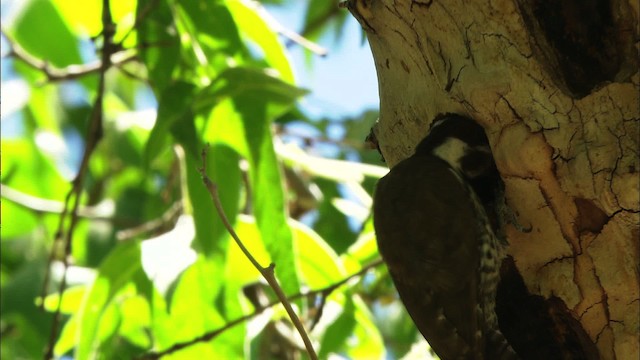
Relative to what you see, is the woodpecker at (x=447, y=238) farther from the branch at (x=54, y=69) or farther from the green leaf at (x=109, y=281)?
the branch at (x=54, y=69)

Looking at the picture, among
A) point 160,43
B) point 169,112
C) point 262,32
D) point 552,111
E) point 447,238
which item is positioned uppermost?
point 262,32

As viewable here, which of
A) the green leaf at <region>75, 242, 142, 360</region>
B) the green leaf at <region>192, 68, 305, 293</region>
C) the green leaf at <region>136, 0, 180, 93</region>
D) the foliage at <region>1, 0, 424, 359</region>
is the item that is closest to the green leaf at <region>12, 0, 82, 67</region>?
the foliage at <region>1, 0, 424, 359</region>

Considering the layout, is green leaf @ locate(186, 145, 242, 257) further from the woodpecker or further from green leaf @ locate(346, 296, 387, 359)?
the woodpecker

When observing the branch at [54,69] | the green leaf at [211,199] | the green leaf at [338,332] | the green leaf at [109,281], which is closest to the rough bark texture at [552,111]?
the green leaf at [211,199]

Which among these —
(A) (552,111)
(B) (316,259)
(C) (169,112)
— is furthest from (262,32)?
(A) (552,111)

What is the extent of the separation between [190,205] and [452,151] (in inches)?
45.6

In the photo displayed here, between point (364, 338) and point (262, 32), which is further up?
point (262, 32)

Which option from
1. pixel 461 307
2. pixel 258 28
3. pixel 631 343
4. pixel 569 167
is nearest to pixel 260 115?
pixel 258 28

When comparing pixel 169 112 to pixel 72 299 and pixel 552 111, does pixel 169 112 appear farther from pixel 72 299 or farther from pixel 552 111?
pixel 552 111

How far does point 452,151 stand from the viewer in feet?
9.94

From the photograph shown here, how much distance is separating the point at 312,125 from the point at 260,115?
1.09m

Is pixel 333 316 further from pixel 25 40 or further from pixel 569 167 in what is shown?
pixel 25 40

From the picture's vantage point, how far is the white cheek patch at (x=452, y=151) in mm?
2918

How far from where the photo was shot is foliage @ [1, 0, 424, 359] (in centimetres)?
361
